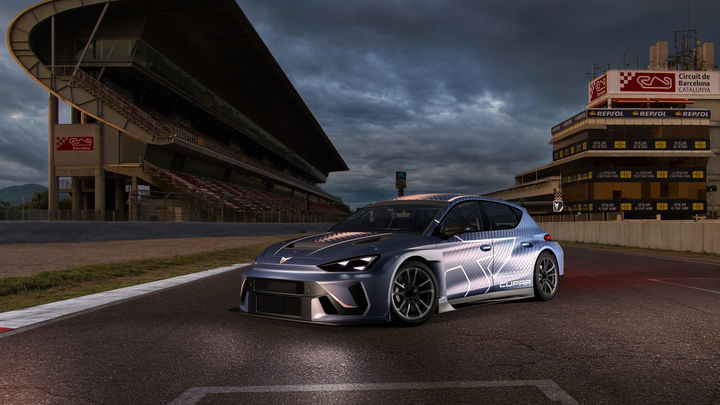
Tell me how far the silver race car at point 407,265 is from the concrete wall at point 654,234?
16447 millimetres

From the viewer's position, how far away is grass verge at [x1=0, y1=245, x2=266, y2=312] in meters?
8.51

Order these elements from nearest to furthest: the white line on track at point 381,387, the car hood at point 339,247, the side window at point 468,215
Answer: the white line on track at point 381,387, the car hood at point 339,247, the side window at point 468,215

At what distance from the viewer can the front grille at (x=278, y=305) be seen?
5262 millimetres

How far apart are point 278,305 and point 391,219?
2.04 m

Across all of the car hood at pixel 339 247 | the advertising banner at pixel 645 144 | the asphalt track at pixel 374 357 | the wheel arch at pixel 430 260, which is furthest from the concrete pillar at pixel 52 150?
the advertising banner at pixel 645 144

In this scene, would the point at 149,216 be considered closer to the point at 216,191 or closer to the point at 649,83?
the point at 216,191

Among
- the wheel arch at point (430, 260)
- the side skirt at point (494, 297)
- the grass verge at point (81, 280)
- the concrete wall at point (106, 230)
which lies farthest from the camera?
the concrete wall at point (106, 230)

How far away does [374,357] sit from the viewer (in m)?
4.52

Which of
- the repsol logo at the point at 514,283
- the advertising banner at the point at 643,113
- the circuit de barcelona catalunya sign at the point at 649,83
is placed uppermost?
the circuit de barcelona catalunya sign at the point at 649,83

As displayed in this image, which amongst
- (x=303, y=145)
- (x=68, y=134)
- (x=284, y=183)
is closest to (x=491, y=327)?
(x=68, y=134)

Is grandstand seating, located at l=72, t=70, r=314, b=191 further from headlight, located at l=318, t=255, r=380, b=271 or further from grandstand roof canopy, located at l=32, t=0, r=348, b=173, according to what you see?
headlight, located at l=318, t=255, r=380, b=271

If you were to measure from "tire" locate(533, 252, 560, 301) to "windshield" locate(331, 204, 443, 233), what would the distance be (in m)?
1.90

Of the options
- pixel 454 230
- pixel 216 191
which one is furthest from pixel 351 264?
pixel 216 191

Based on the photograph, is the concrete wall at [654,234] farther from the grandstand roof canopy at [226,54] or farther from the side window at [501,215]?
the grandstand roof canopy at [226,54]
